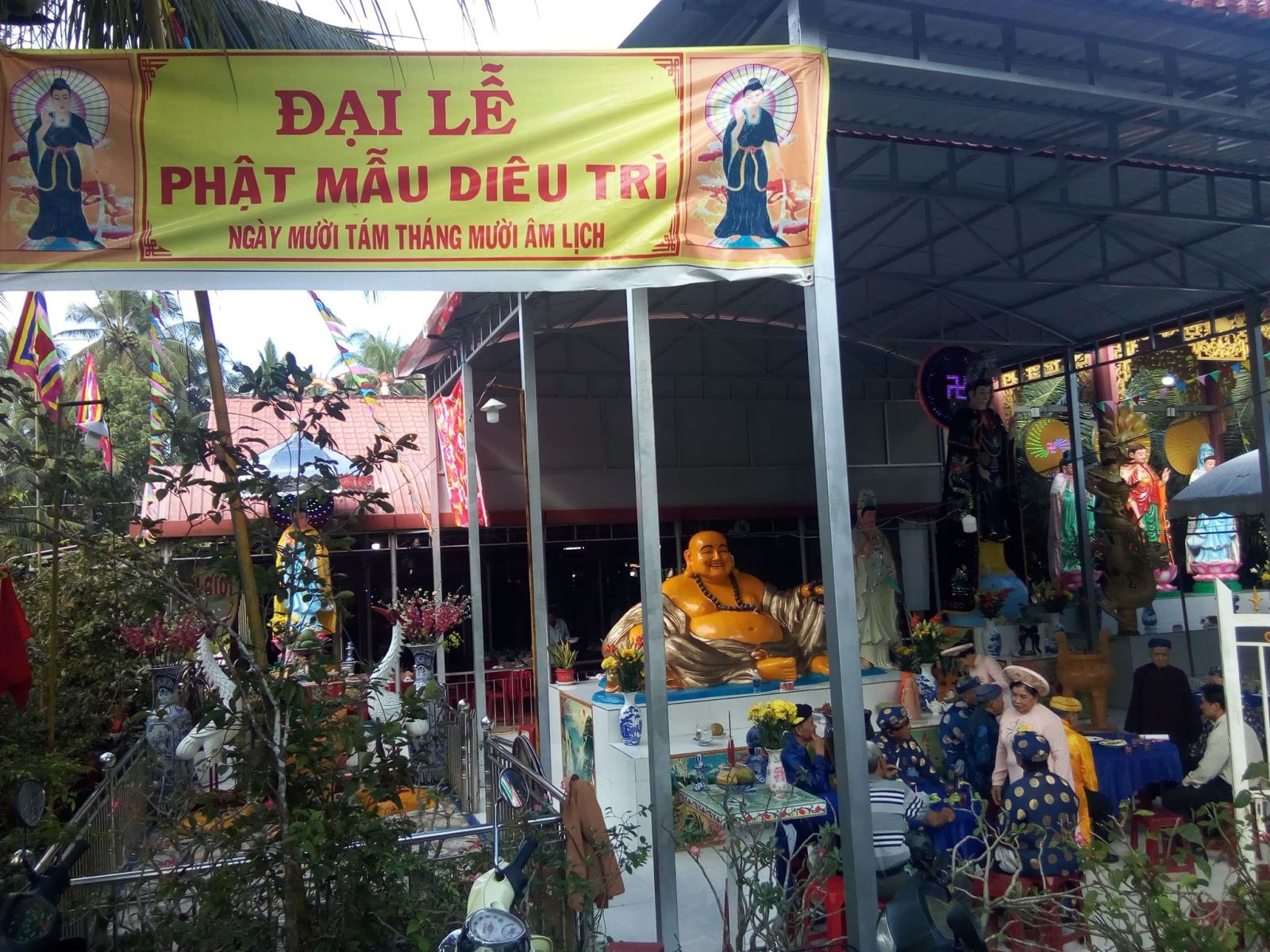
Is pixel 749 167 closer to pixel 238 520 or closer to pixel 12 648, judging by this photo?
pixel 238 520

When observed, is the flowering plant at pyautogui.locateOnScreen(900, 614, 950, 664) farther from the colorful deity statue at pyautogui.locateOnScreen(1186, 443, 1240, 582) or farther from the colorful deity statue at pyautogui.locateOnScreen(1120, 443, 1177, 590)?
the colorful deity statue at pyautogui.locateOnScreen(1120, 443, 1177, 590)

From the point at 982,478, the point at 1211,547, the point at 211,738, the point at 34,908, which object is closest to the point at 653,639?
the point at 34,908

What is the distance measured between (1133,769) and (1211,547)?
11.6 metres

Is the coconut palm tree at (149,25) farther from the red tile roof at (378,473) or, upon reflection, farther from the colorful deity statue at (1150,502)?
the colorful deity statue at (1150,502)

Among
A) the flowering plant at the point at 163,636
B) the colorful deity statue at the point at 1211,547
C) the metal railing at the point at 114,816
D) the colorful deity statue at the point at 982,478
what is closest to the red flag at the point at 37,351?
the flowering plant at the point at 163,636

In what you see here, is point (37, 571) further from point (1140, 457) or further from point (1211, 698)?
point (1140, 457)

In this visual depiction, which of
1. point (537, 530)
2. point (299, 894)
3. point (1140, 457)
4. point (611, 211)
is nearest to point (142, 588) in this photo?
point (299, 894)

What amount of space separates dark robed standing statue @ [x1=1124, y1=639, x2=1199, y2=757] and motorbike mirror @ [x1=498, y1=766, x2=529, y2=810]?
5633 mm

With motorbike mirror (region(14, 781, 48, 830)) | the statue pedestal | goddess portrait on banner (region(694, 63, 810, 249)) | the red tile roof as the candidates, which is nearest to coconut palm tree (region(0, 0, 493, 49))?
goddess portrait on banner (region(694, 63, 810, 249))

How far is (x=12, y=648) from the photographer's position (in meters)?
5.60

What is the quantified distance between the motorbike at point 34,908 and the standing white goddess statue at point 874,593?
926cm

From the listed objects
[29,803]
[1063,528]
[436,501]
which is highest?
[436,501]

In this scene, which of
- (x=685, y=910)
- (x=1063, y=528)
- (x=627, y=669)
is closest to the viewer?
(x=685, y=910)

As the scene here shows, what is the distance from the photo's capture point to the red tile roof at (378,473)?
44.5 ft
